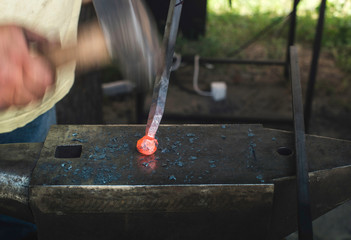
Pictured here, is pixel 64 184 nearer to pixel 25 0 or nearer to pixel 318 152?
pixel 25 0

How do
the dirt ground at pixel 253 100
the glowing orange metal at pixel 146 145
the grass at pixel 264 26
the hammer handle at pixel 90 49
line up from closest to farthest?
the glowing orange metal at pixel 146 145 < the hammer handle at pixel 90 49 < the dirt ground at pixel 253 100 < the grass at pixel 264 26

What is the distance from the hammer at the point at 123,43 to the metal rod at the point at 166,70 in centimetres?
3

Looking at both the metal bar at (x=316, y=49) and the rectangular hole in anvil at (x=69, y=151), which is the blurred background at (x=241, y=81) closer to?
the metal bar at (x=316, y=49)

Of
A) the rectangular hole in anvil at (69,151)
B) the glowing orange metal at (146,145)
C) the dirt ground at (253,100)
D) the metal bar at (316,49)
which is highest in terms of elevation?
the glowing orange metal at (146,145)

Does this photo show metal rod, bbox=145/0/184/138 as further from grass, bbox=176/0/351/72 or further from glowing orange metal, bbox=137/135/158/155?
grass, bbox=176/0/351/72

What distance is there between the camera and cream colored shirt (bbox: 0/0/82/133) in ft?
4.14

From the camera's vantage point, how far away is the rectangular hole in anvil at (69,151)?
1291 mm

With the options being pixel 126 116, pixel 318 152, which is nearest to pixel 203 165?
pixel 318 152

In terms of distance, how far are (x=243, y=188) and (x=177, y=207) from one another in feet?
0.65

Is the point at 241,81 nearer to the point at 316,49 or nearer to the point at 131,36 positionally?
the point at 316,49

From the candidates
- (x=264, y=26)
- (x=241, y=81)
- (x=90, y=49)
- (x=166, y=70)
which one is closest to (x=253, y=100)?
(x=241, y=81)

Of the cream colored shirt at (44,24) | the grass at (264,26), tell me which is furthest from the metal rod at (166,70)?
the grass at (264,26)

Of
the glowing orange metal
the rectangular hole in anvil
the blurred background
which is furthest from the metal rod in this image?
the blurred background

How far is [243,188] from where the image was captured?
1.12m
